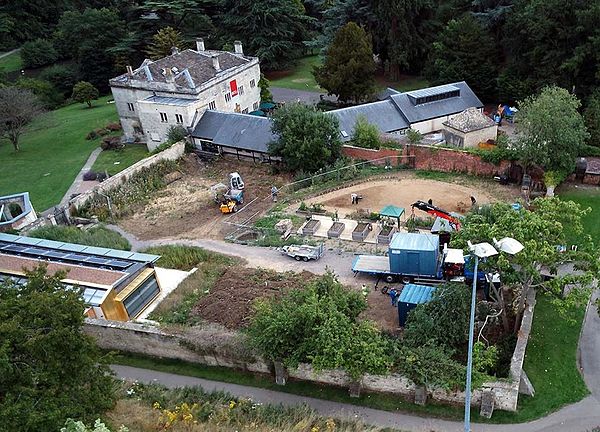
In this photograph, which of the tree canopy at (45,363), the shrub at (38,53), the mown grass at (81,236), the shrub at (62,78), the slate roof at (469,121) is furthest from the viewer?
the shrub at (38,53)

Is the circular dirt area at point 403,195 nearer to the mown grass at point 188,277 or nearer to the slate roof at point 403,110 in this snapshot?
the slate roof at point 403,110

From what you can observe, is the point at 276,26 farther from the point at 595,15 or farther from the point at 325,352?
the point at 325,352

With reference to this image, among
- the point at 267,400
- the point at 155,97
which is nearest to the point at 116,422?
the point at 267,400

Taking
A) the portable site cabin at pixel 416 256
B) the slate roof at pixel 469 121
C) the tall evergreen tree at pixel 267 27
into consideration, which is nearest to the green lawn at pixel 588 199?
the slate roof at pixel 469 121

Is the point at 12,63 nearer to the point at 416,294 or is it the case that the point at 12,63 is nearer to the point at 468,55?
the point at 468,55

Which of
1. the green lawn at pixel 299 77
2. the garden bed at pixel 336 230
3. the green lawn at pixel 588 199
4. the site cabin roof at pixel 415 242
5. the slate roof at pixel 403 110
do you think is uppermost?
the slate roof at pixel 403 110

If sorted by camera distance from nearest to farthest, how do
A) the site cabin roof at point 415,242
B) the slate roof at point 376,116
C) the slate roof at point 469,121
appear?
the site cabin roof at point 415,242 < the slate roof at point 469,121 < the slate roof at point 376,116

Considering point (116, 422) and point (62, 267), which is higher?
point (62, 267)

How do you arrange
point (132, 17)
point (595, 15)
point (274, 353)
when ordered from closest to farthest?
point (274, 353)
point (595, 15)
point (132, 17)
